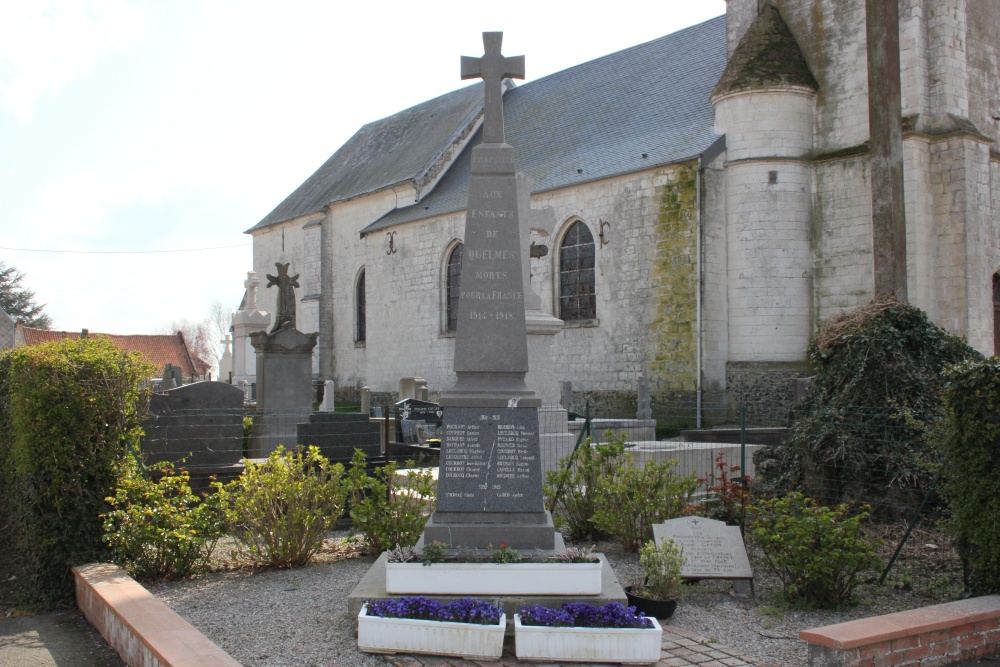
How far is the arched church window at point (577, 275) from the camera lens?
2055cm

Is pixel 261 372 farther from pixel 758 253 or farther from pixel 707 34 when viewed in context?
pixel 707 34

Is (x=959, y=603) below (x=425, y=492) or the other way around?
below

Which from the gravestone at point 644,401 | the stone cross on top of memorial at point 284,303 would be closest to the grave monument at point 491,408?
the stone cross on top of memorial at point 284,303

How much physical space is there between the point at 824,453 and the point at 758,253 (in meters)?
9.67

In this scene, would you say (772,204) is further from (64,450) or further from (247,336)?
(64,450)

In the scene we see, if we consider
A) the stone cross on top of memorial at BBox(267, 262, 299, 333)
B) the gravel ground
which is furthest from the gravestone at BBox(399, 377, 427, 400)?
the gravel ground

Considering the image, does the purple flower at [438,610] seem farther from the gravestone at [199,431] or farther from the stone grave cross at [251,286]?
the stone grave cross at [251,286]

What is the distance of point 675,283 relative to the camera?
60.0 feet

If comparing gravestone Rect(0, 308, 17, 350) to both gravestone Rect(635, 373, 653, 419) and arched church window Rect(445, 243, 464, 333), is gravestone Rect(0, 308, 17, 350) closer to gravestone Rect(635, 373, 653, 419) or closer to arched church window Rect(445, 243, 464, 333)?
gravestone Rect(635, 373, 653, 419)

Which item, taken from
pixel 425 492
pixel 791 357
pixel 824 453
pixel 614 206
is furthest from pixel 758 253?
pixel 425 492

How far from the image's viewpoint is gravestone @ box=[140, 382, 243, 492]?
9.09m

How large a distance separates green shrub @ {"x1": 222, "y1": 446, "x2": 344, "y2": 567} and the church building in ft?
16.2

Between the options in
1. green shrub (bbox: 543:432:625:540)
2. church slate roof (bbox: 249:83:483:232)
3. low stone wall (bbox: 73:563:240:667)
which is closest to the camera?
low stone wall (bbox: 73:563:240:667)

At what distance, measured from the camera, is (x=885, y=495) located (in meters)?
8.23
